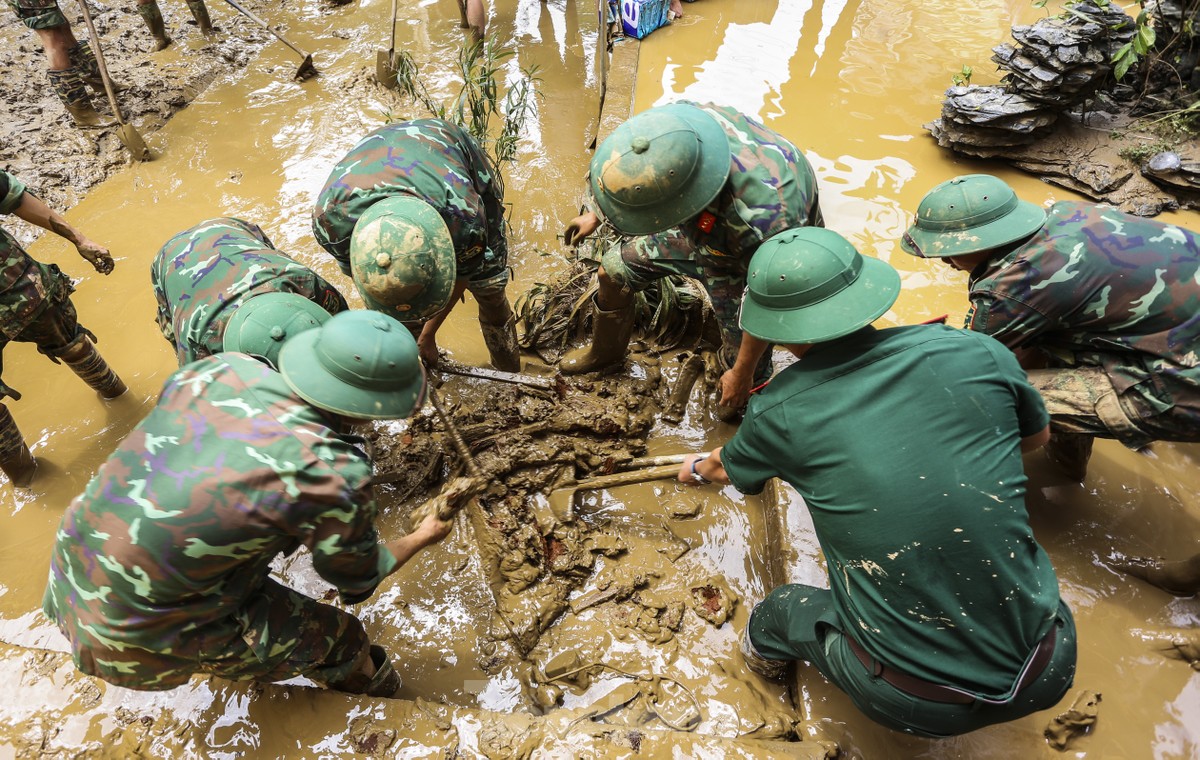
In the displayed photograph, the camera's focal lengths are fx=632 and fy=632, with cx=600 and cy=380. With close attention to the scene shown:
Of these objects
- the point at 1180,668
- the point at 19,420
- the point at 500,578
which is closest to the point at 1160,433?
the point at 1180,668

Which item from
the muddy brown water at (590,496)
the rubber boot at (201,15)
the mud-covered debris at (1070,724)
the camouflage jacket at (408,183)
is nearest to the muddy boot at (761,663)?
the muddy brown water at (590,496)

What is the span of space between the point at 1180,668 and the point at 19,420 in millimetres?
6073

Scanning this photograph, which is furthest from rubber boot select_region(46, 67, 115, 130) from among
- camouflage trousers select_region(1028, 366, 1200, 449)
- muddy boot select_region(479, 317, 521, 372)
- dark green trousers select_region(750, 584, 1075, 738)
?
camouflage trousers select_region(1028, 366, 1200, 449)

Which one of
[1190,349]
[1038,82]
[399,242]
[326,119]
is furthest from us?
[326,119]

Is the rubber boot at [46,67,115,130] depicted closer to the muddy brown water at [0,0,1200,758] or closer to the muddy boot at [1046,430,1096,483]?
the muddy brown water at [0,0,1200,758]

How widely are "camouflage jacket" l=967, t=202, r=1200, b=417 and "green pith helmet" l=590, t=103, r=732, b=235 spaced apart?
1204 millimetres

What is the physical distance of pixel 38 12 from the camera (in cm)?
546

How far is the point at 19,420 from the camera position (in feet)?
12.9

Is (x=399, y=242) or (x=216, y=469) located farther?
(x=399, y=242)

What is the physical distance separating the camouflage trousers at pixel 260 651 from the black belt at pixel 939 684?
182cm

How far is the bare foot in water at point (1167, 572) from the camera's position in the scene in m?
2.48

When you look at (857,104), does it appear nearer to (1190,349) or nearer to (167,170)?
(1190,349)

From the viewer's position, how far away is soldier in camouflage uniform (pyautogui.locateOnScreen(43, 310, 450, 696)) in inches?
72.3

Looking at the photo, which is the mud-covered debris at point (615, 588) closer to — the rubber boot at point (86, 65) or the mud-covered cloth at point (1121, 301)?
the mud-covered cloth at point (1121, 301)
